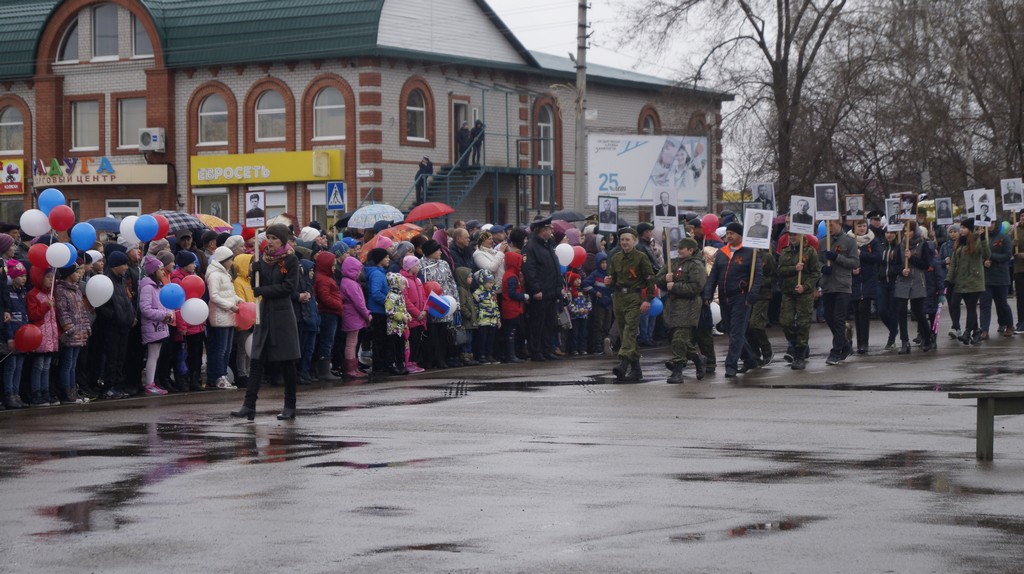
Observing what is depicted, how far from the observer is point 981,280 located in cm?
2356

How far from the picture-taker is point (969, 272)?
928 inches

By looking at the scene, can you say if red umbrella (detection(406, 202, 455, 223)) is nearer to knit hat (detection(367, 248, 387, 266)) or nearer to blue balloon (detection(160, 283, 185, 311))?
knit hat (detection(367, 248, 387, 266))

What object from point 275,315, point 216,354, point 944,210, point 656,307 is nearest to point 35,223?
point 216,354

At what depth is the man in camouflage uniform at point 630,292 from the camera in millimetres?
17938

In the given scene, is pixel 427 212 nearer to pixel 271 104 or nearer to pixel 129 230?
pixel 129 230

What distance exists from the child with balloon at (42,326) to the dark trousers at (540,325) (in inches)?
311

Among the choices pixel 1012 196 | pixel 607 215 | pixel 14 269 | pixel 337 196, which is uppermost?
pixel 337 196

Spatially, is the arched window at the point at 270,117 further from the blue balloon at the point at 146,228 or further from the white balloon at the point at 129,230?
the white balloon at the point at 129,230

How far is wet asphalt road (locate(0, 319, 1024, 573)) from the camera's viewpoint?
304 inches

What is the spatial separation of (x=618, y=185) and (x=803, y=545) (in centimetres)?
3485

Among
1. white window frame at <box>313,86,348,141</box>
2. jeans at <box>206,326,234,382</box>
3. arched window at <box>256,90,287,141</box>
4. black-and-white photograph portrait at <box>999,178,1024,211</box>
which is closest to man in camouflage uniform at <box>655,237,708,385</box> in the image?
jeans at <box>206,326,234,382</box>

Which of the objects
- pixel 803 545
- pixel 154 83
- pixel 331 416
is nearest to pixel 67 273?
pixel 331 416

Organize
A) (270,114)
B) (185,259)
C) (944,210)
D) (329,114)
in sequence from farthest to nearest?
(270,114) → (329,114) → (944,210) → (185,259)

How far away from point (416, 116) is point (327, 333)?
27.9 meters
